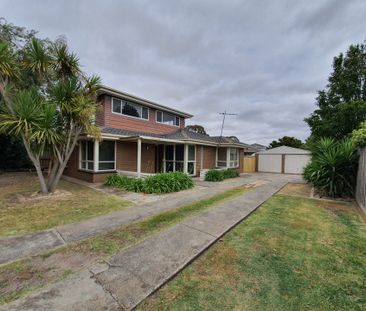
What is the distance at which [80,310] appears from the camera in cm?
206

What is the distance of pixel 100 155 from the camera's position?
10797 mm

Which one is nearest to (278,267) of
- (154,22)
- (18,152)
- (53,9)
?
(154,22)

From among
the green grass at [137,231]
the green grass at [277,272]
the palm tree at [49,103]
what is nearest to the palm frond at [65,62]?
the palm tree at [49,103]

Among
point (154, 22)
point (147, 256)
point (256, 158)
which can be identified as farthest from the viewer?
point (256, 158)

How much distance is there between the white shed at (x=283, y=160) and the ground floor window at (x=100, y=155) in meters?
17.7

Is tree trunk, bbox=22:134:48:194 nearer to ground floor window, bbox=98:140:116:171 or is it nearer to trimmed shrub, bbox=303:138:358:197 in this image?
ground floor window, bbox=98:140:116:171

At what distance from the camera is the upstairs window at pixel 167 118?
603 inches

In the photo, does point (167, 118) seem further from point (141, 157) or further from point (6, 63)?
point (6, 63)

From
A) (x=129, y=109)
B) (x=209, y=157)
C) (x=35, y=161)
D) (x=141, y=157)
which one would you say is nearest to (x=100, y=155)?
(x=141, y=157)

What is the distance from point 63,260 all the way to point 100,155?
834cm

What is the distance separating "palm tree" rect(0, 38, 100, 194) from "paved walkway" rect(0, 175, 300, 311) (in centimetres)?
565

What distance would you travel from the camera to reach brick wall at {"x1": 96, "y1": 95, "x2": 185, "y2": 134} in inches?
470

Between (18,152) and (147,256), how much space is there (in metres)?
19.0

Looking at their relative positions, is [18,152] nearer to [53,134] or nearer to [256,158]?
[53,134]
